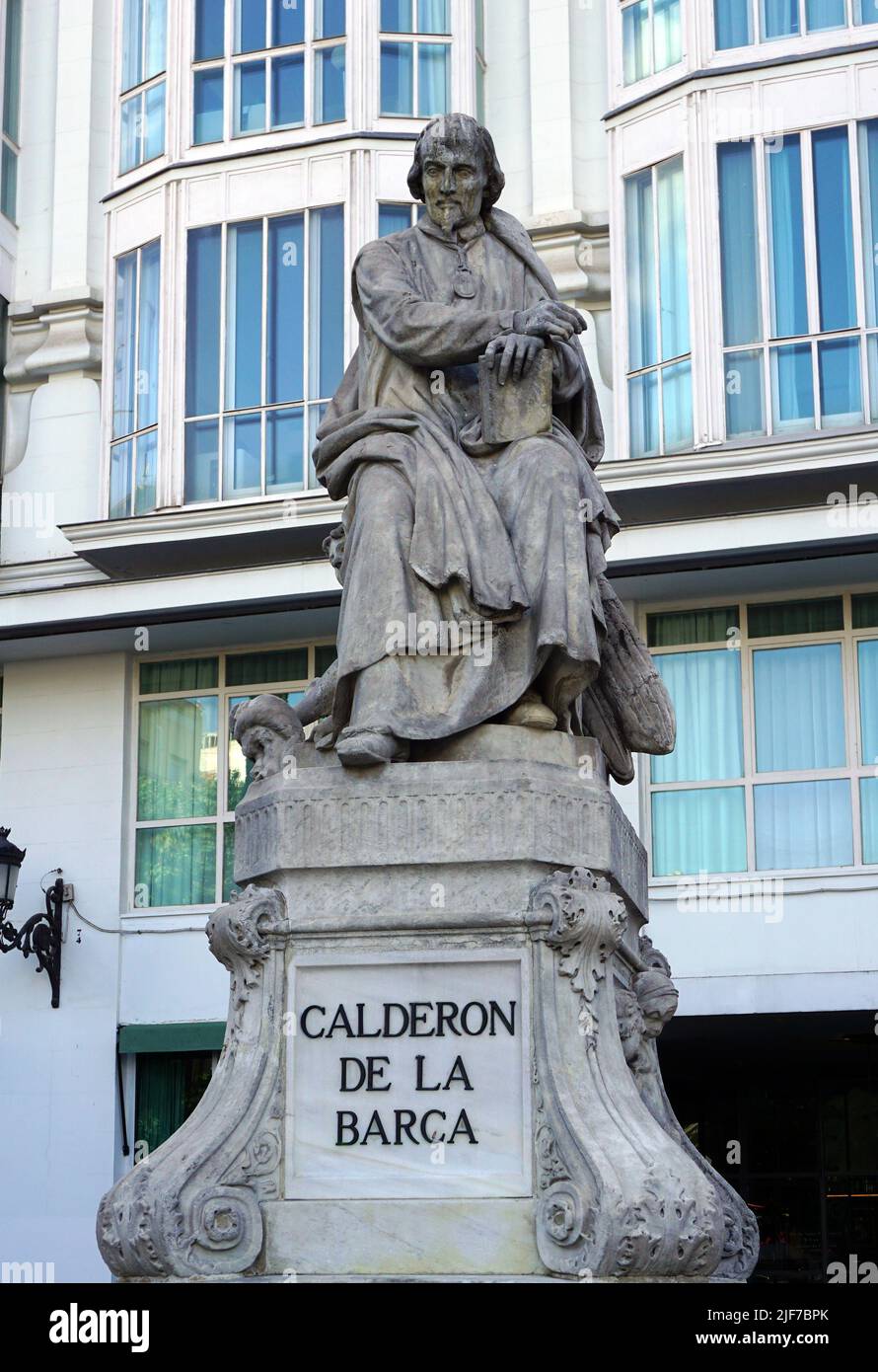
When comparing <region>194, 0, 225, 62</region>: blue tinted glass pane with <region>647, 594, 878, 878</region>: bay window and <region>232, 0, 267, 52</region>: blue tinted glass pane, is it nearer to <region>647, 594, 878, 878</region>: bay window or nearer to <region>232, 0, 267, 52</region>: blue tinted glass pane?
<region>232, 0, 267, 52</region>: blue tinted glass pane

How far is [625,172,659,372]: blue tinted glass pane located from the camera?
20703mm

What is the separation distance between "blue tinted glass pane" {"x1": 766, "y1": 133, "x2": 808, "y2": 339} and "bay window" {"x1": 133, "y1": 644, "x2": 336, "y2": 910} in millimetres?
5641

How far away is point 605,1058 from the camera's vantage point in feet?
24.0

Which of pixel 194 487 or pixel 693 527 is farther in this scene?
pixel 194 487

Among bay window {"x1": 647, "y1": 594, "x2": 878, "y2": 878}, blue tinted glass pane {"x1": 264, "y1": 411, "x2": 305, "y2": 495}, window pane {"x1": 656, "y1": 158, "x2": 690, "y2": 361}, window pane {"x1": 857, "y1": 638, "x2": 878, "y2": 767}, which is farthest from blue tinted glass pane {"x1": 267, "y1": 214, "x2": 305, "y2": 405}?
window pane {"x1": 857, "y1": 638, "x2": 878, "y2": 767}

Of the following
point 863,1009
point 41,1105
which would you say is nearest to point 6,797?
point 41,1105

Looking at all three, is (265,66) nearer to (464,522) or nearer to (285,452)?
(285,452)

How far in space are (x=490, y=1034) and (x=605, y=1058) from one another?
1.37 feet

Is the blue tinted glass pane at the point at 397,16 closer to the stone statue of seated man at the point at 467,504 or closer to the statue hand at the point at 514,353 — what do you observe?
the stone statue of seated man at the point at 467,504

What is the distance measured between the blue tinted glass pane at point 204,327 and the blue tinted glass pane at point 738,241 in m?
5.24

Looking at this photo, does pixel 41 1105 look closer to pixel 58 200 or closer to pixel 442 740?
pixel 58 200

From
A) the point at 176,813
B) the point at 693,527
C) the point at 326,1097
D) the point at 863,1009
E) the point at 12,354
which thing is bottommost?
the point at 326,1097

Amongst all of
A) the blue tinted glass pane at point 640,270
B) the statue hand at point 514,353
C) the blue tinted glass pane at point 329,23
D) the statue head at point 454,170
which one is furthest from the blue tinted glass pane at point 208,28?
the statue hand at point 514,353

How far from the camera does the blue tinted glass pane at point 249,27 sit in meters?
22.4
